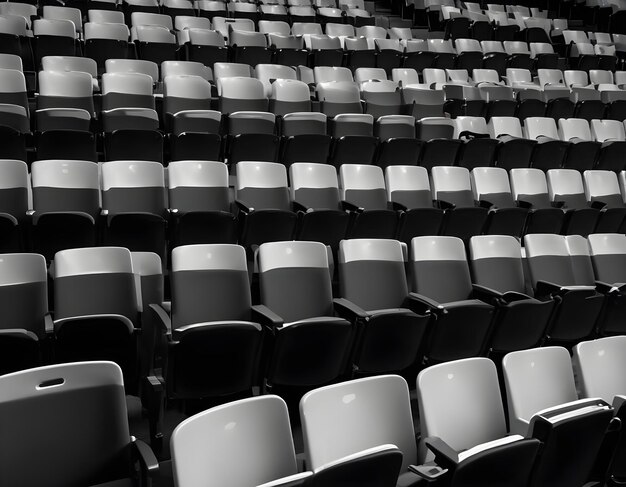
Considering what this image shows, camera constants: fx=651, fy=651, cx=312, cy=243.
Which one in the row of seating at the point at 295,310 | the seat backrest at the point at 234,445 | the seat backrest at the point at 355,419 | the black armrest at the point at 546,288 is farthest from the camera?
the black armrest at the point at 546,288

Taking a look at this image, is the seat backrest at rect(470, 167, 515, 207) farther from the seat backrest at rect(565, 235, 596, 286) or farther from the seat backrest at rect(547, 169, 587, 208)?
the seat backrest at rect(565, 235, 596, 286)

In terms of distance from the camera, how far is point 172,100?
7.05 ft

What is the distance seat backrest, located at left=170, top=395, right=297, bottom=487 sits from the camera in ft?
2.46

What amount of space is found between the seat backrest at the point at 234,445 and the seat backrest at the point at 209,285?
0.47 meters

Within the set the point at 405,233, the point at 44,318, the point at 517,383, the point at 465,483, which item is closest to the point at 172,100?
the point at 405,233

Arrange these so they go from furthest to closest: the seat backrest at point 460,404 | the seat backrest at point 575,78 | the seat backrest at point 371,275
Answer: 1. the seat backrest at point 575,78
2. the seat backrest at point 371,275
3. the seat backrest at point 460,404

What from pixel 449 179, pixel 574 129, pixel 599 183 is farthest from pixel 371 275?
pixel 574 129

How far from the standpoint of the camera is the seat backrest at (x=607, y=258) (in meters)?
1.77

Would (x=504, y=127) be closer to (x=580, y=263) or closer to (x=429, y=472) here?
(x=580, y=263)

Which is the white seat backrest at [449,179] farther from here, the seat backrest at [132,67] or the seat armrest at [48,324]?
the seat armrest at [48,324]

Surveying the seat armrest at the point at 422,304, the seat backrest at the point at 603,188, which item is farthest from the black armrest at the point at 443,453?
the seat backrest at the point at 603,188

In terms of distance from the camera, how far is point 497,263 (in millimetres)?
1612

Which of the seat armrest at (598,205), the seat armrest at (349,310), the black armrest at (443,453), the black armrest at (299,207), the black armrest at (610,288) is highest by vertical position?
the black armrest at (299,207)

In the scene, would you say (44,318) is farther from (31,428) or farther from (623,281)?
(623,281)
